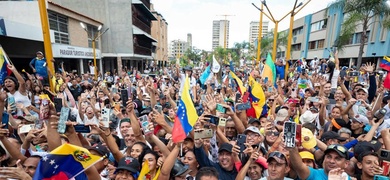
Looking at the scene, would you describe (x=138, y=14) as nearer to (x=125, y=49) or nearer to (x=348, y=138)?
(x=125, y=49)

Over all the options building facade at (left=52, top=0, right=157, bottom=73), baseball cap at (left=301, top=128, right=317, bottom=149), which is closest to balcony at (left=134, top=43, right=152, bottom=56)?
building facade at (left=52, top=0, right=157, bottom=73)

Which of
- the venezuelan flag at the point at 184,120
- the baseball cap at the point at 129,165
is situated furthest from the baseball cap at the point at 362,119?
the baseball cap at the point at 129,165

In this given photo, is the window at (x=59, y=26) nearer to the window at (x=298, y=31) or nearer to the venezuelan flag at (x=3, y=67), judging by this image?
the venezuelan flag at (x=3, y=67)

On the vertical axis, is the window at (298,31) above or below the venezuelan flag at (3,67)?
above

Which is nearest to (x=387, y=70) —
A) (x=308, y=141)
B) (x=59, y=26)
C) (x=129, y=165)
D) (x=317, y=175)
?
(x=308, y=141)

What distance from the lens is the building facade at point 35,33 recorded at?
11402 millimetres

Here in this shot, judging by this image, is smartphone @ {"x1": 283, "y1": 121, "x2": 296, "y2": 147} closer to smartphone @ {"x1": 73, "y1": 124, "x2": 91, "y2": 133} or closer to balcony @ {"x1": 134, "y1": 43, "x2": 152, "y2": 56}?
smartphone @ {"x1": 73, "y1": 124, "x2": 91, "y2": 133}

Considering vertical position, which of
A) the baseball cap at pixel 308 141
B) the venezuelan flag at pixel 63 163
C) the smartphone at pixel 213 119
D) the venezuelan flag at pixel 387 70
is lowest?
the baseball cap at pixel 308 141

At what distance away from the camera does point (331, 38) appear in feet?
113

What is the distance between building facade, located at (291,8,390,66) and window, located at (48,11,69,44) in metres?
20.2

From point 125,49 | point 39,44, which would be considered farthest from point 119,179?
point 125,49

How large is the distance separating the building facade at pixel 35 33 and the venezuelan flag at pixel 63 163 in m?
10.2

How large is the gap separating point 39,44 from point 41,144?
13637 mm

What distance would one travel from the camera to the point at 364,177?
2857 millimetres
